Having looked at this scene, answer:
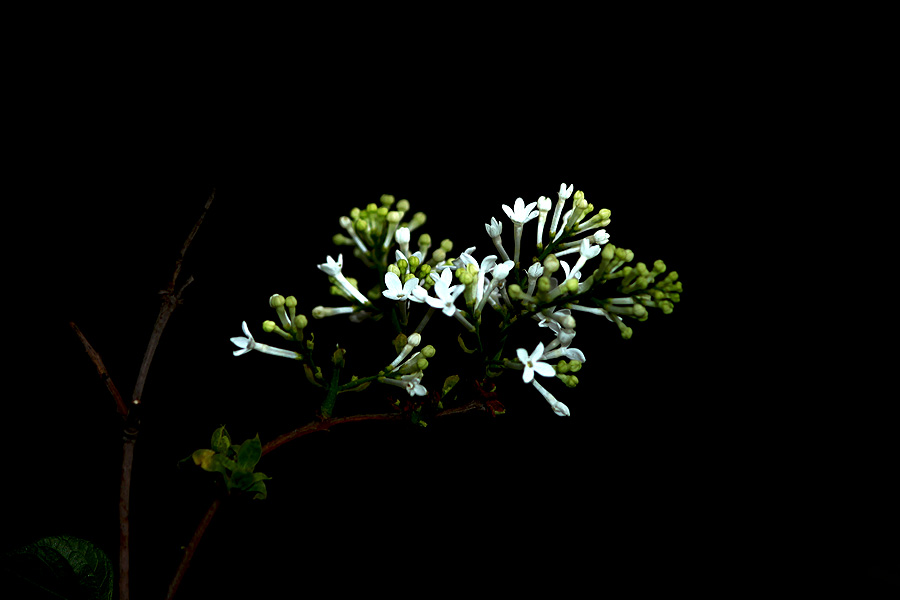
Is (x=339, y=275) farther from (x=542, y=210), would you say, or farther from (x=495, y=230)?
(x=542, y=210)

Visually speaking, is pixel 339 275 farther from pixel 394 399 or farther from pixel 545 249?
pixel 545 249

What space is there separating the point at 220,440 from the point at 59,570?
1.70ft

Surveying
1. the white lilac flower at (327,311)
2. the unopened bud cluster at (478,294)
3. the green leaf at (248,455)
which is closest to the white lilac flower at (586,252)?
the unopened bud cluster at (478,294)

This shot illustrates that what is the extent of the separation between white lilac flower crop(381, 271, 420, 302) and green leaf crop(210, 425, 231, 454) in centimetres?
53

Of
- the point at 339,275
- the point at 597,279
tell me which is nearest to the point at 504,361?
the point at 597,279

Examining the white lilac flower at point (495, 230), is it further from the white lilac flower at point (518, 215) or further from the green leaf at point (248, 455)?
the green leaf at point (248, 455)

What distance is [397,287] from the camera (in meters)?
1.22

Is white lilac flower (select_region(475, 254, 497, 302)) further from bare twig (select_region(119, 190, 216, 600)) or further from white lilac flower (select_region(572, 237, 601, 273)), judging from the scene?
bare twig (select_region(119, 190, 216, 600))

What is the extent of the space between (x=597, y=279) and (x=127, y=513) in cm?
126

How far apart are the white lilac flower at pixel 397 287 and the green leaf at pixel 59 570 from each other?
1007mm

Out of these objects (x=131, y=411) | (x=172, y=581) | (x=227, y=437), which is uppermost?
(x=131, y=411)

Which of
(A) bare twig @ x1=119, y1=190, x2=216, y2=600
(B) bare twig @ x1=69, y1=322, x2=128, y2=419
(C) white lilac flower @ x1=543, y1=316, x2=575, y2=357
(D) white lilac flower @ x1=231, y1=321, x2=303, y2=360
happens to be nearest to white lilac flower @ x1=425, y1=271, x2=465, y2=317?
(C) white lilac flower @ x1=543, y1=316, x2=575, y2=357

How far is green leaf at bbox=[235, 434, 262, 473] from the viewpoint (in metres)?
1.28

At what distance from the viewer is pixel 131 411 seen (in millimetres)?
1356
